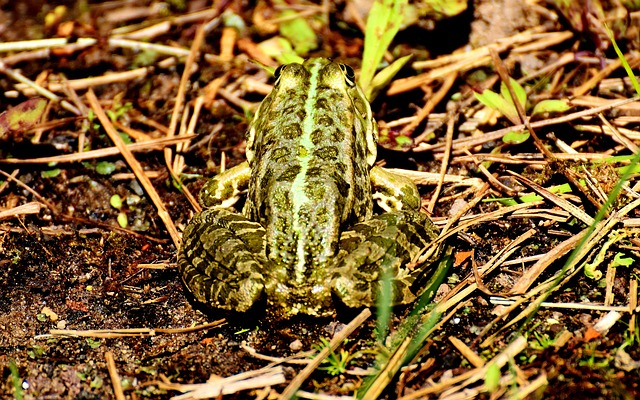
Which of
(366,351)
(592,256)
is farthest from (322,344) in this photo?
(592,256)

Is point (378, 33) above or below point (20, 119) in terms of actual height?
above

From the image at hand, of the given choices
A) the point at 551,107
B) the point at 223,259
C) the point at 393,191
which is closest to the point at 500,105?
the point at 551,107

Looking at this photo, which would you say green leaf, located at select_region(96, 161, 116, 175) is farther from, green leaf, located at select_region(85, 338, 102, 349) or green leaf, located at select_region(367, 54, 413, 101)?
green leaf, located at select_region(367, 54, 413, 101)

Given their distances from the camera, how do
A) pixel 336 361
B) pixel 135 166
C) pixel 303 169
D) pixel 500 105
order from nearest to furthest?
1. pixel 336 361
2. pixel 303 169
3. pixel 500 105
4. pixel 135 166

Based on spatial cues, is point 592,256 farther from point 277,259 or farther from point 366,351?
point 277,259

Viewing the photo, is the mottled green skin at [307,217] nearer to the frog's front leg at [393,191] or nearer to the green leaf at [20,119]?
the frog's front leg at [393,191]

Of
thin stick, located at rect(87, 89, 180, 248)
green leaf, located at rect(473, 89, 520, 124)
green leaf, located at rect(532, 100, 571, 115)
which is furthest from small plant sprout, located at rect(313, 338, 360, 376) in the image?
green leaf, located at rect(532, 100, 571, 115)

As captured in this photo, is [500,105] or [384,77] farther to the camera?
[384,77]

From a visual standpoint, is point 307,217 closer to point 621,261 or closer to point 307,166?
point 307,166
